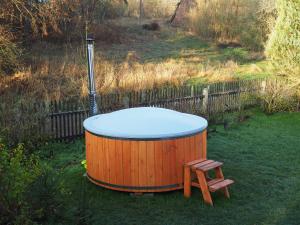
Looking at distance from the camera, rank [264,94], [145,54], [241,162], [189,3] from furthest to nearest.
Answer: [189,3] < [145,54] < [264,94] < [241,162]

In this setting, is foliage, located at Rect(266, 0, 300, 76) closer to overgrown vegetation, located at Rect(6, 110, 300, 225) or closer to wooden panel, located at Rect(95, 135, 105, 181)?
overgrown vegetation, located at Rect(6, 110, 300, 225)

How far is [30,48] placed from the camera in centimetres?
2456

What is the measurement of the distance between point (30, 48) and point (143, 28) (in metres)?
14.4

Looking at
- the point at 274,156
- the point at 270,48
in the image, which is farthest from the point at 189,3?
the point at 274,156

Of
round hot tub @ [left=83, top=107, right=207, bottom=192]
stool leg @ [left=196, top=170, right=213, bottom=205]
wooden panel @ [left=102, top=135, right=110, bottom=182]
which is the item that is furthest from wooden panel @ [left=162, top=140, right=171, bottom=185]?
wooden panel @ [left=102, top=135, right=110, bottom=182]

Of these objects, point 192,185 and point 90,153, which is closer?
point 192,185

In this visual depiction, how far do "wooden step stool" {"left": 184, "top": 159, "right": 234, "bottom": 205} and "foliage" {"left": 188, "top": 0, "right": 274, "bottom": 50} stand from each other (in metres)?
25.0

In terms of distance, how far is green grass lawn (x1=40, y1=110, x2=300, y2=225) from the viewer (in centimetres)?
605

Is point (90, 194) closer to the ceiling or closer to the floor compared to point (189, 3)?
closer to the floor

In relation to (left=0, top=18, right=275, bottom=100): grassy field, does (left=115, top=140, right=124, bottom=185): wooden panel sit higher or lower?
higher

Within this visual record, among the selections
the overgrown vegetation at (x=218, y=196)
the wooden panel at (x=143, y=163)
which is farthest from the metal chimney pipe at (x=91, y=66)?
the wooden panel at (x=143, y=163)

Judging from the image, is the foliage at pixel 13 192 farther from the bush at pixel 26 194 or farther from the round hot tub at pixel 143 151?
the round hot tub at pixel 143 151

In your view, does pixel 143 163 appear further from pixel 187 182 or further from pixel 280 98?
pixel 280 98

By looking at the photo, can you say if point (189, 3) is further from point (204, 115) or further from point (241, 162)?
point (241, 162)
